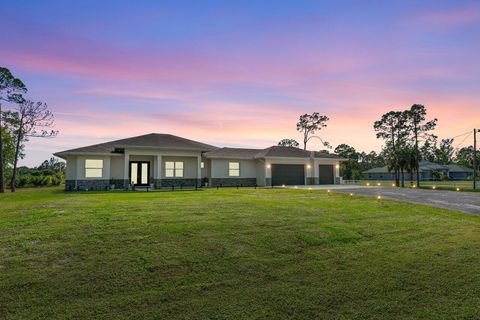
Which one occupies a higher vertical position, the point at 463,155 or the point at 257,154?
the point at 463,155

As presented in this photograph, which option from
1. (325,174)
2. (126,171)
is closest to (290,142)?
(325,174)

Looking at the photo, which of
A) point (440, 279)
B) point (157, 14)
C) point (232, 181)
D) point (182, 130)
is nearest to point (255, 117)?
point (232, 181)

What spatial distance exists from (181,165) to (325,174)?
51.0ft

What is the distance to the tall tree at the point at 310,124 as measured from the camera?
51122 mm

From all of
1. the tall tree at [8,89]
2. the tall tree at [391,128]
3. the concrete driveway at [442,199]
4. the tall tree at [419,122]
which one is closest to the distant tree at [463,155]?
the tall tree at [391,128]

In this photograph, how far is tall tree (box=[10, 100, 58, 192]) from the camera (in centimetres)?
2581

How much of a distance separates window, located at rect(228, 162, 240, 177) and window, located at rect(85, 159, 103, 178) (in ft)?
36.7

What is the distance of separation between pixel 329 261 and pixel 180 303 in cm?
289

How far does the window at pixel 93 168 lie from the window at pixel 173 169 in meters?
5.22

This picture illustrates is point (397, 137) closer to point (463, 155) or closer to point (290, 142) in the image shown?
point (290, 142)

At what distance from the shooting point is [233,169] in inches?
1035

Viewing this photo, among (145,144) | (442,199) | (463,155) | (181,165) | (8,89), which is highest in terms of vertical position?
(8,89)

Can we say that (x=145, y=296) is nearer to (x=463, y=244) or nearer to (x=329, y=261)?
(x=329, y=261)

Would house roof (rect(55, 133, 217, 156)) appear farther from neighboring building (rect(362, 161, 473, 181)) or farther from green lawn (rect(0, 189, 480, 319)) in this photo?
neighboring building (rect(362, 161, 473, 181))
